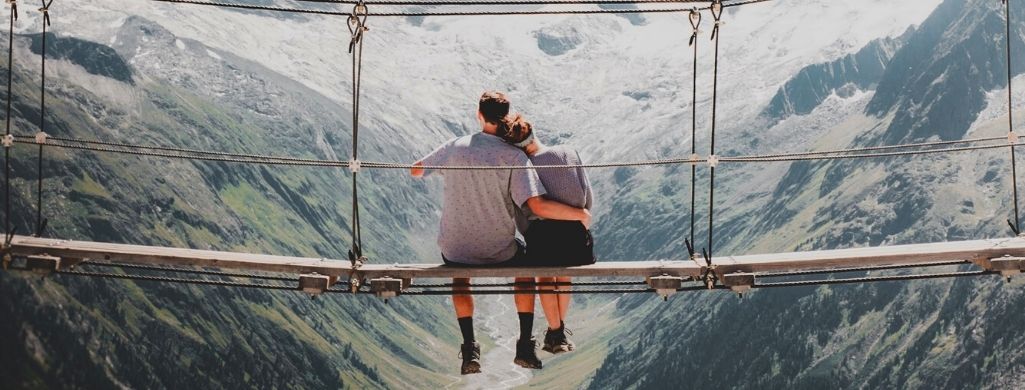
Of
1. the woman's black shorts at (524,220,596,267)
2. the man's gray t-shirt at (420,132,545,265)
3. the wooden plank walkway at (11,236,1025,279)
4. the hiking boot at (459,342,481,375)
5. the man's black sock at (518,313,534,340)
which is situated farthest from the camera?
the man's black sock at (518,313,534,340)

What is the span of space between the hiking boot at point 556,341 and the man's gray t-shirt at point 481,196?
108cm

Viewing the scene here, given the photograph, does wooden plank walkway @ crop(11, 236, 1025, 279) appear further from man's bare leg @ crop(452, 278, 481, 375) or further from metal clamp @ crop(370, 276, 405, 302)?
man's bare leg @ crop(452, 278, 481, 375)

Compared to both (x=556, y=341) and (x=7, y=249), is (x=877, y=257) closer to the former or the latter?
(x=556, y=341)

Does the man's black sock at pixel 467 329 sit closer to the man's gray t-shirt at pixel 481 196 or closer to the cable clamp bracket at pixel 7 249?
the man's gray t-shirt at pixel 481 196

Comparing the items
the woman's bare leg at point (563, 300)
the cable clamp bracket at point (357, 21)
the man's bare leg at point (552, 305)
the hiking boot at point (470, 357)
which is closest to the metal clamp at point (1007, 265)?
the woman's bare leg at point (563, 300)

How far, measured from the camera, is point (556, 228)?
13.4 metres

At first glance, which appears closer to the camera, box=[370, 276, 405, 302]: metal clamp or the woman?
box=[370, 276, 405, 302]: metal clamp

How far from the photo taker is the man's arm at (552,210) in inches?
511

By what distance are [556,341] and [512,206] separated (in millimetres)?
1664

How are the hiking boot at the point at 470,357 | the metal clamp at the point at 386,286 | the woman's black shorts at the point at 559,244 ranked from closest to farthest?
1. the metal clamp at the point at 386,286
2. the woman's black shorts at the point at 559,244
3. the hiking boot at the point at 470,357

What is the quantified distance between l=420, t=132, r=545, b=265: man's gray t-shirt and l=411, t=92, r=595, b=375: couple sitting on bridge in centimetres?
1

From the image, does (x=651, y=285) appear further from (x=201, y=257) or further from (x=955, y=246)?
(x=201, y=257)

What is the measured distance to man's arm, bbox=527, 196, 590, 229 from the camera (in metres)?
13.0

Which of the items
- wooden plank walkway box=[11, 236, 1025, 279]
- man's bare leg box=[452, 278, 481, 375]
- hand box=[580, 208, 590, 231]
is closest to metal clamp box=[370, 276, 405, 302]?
wooden plank walkway box=[11, 236, 1025, 279]
